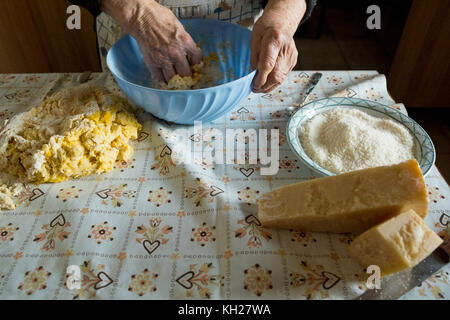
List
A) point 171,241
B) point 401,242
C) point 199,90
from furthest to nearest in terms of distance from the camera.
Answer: point 199,90 < point 171,241 < point 401,242

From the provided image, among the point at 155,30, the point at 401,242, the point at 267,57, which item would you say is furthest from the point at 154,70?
the point at 401,242

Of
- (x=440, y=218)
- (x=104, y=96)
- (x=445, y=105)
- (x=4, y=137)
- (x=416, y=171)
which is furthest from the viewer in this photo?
(x=445, y=105)

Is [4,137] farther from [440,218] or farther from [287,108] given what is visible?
[440,218]

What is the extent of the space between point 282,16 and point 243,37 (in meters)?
0.18

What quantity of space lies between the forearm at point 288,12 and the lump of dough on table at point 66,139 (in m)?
0.49

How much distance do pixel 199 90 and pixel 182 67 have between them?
0.48 feet

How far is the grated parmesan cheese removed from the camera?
0.78 metres

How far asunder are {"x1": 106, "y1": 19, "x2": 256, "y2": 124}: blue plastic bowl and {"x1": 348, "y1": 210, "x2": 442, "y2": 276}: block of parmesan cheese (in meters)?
0.47

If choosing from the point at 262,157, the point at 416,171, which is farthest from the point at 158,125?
the point at 416,171

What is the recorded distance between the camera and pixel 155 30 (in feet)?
2.81

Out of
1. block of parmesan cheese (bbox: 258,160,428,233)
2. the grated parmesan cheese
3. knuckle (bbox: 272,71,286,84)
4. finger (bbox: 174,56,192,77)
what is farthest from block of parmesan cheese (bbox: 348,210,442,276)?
finger (bbox: 174,56,192,77)

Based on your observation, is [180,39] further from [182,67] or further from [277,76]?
[277,76]

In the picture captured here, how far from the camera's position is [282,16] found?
887mm

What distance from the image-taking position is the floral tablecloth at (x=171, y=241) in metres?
0.61
